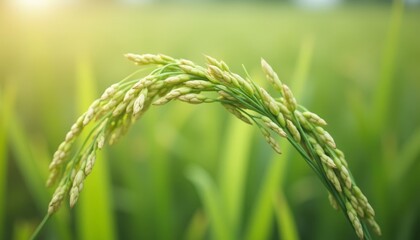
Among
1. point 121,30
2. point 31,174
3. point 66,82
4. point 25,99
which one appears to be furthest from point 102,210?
point 121,30

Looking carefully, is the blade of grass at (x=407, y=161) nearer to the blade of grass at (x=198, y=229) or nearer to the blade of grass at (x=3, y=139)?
the blade of grass at (x=198, y=229)

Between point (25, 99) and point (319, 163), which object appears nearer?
point (319, 163)

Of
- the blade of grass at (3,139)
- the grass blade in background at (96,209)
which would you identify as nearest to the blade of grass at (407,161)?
the grass blade in background at (96,209)

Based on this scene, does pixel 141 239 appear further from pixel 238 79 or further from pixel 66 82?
pixel 66 82

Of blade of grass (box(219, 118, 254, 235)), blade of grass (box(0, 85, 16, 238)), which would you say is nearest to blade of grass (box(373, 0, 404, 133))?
blade of grass (box(219, 118, 254, 235))

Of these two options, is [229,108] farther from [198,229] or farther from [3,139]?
[198,229]

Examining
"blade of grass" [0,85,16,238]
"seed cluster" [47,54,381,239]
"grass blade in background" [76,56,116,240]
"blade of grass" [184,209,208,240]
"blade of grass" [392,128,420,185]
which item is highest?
"seed cluster" [47,54,381,239]

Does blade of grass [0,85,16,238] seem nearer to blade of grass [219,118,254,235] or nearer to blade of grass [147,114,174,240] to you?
blade of grass [147,114,174,240]
